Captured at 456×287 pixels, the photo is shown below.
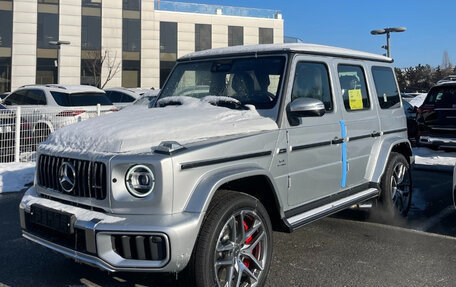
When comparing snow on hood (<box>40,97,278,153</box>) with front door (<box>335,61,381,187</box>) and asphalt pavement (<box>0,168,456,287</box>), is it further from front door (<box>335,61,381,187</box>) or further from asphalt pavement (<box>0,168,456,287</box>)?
front door (<box>335,61,381,187</box>)

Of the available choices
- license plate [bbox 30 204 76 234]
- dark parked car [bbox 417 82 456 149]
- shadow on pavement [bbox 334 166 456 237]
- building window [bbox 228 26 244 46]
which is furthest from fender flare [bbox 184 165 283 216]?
building window [bbox 228 26 244 46]

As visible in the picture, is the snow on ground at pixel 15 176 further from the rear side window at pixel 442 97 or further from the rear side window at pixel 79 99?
the rear side window at pixel 442 97

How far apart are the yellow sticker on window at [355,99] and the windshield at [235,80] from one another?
111 cm

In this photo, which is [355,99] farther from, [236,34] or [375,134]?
[236,34]

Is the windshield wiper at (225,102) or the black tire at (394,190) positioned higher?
the windshield wiper at (225,102)

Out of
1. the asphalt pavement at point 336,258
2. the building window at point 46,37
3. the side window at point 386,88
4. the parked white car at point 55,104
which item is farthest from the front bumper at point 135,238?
the building window at point 46,37

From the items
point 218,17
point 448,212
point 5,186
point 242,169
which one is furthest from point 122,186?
point 218,17

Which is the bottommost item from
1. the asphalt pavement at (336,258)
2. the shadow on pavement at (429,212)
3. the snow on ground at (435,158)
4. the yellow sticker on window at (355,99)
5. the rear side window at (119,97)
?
the asphalt pavement at (336,258)

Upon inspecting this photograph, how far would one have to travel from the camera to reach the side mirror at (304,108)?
11.8 ft

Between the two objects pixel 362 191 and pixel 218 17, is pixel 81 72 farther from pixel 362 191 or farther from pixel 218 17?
pixel 362 191

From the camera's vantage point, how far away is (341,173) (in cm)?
432

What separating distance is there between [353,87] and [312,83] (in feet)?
2.65

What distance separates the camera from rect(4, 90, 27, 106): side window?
1250 centimetres

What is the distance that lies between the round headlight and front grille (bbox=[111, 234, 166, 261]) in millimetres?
281
